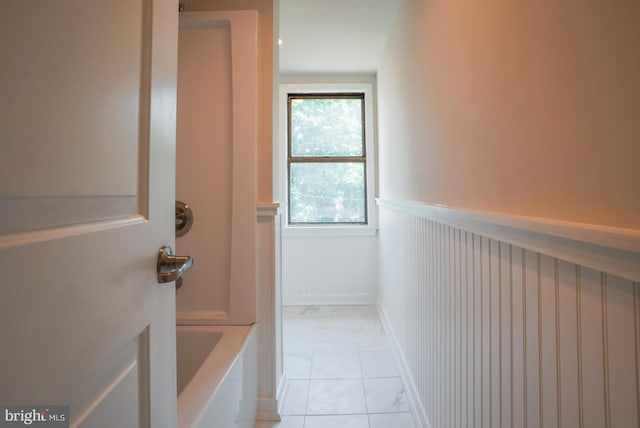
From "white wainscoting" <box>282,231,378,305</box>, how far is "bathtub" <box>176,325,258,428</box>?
5.61 ft

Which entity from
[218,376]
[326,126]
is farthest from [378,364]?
[326,126]

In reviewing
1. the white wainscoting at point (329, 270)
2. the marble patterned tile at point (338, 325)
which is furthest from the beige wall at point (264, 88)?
the white wainscoting at point (329, 270)

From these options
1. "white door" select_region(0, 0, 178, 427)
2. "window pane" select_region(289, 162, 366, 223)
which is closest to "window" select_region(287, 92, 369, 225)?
"window pane" select_region(289, 162, 366, 223)

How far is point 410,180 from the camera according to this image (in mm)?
1814

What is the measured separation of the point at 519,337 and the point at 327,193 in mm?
2737

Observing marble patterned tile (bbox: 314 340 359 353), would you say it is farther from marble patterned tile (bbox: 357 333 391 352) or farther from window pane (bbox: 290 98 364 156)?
window pane (bbox: 290 98 364 156)

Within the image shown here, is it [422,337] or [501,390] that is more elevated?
[501,390]

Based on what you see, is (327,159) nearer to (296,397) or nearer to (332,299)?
(332,299)

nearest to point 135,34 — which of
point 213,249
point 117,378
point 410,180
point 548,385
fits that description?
point 117,378

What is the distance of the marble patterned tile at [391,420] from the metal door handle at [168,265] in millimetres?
1400

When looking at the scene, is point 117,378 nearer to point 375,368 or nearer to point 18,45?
point 18,45

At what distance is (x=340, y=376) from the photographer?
2.01 meters

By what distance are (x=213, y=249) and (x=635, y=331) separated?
4.91ft

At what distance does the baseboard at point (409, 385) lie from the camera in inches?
58.6
